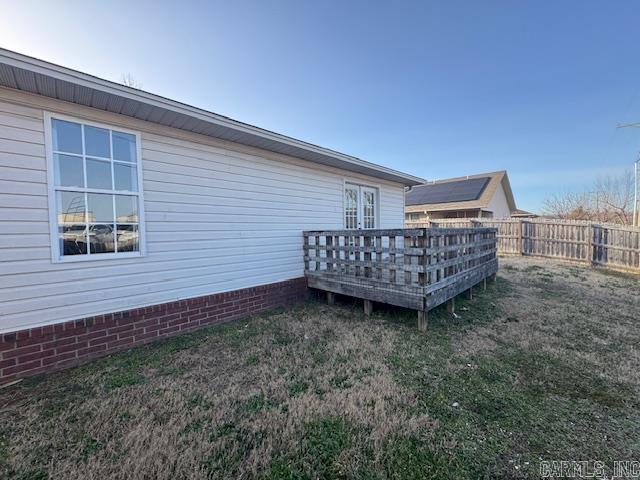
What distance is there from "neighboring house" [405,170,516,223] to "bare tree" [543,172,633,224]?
14.2ft

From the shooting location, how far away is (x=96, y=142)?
11.1ft

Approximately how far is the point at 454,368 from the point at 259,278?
353 cm

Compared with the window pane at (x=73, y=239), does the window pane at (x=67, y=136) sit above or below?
above

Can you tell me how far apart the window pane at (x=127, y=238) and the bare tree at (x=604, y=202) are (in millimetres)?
27204

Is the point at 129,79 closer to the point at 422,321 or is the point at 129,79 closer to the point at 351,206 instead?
the point at 351,206

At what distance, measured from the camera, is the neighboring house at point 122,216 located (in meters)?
2.89

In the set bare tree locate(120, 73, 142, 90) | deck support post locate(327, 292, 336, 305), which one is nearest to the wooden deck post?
deck support post locate(327, 292, 336, 305)

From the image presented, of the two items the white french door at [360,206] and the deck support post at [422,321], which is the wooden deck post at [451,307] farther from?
the white french door at [360,206]

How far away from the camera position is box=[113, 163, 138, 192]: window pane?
3.54 meters

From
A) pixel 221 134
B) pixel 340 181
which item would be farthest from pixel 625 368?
pixel 221 134

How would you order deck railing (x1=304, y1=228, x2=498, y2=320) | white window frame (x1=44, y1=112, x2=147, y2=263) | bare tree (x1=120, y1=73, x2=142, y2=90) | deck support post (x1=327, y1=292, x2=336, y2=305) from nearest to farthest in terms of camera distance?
white window frame (x1=44, y1=112, x2=147, y2=263) → deck railing (x1=304, y1=228, x2=498, y2=320) → deck support post (x1=327, y1=292, x2=336, y2=305) → bare tree (x1=120, y1=73, x2=142, y2=90)

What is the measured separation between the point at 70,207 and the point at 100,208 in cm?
28

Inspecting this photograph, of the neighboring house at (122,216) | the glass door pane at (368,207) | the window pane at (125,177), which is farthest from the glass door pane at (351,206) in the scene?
the window pane at (125,177)

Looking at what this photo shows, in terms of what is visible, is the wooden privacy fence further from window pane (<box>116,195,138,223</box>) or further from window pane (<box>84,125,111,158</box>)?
window pane (<box>84,125,111,158</box>)
